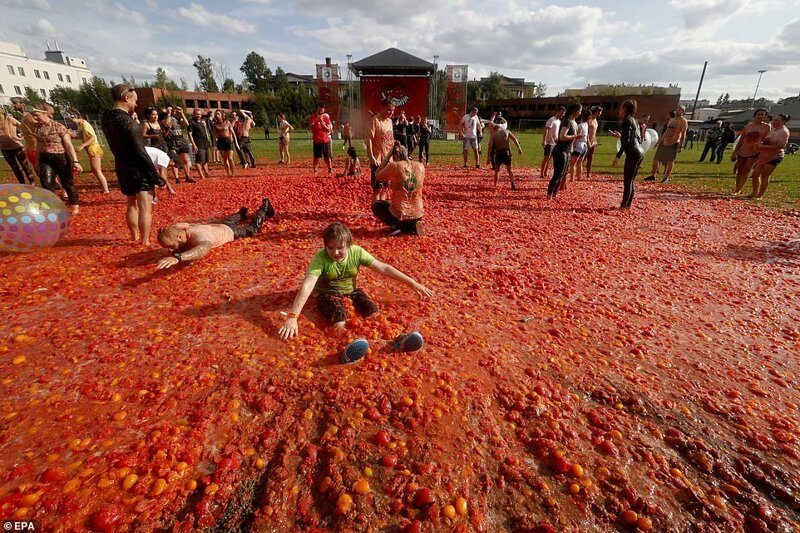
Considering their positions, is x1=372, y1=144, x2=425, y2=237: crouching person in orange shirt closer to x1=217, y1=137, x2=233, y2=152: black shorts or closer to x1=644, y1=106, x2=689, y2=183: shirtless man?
x1=217, y1=137, x2=233, y2=152: black shorts

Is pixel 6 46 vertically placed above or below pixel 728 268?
above

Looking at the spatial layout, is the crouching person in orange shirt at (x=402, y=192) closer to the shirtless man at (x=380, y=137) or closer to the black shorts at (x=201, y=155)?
the shirtless man at (x=380, y=137)

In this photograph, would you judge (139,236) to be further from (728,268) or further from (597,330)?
(728,268)

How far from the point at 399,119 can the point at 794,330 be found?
15622 mm

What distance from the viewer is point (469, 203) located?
10148 millimetres

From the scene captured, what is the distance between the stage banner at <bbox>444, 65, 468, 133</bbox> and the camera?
3528 cm

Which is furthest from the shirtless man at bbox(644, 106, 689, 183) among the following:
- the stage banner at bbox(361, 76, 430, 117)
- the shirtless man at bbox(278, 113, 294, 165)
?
the stage banner at bbox(361, 76, 430, 117)

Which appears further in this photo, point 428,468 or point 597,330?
point 597,330

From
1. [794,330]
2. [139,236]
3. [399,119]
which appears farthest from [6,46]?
[794,330]

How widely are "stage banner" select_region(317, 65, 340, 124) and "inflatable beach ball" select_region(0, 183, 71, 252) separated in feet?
103

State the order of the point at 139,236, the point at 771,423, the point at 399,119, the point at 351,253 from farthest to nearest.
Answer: the point at 399,119
the point at 139,236
the point at 351,253
the point at 771,423

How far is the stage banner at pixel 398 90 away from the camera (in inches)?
1506

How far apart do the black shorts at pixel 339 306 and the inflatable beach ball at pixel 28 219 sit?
476cm

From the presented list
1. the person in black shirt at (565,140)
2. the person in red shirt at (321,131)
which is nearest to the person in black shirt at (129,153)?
the person in red shirt at (321,131)
